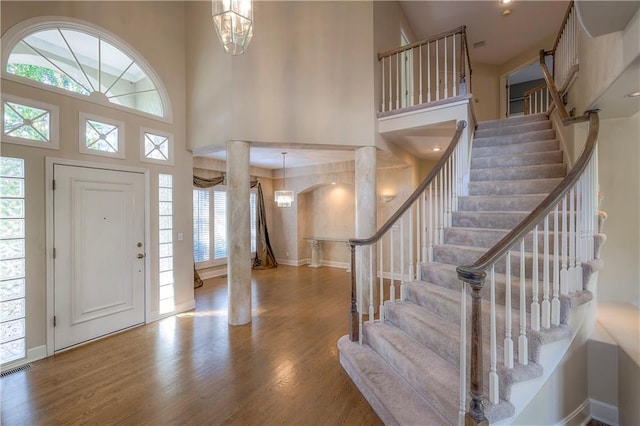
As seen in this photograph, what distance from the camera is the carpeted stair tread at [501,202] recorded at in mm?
2988

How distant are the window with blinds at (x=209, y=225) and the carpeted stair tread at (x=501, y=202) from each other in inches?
183

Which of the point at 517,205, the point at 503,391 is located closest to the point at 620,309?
the point at 517,205

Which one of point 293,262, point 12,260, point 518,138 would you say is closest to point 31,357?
point 12,260

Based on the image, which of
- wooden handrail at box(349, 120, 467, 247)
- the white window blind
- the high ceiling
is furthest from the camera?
the white window blind

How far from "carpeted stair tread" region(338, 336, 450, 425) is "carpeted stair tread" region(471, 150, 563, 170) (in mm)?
2957

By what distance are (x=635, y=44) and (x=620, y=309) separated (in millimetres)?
2639

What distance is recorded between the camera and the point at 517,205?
3094mm

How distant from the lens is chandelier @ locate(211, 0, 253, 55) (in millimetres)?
1966

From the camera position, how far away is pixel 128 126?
12.1 feet

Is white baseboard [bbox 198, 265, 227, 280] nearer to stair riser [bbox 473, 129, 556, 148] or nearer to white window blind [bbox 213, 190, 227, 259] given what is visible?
white window blind [bbox 213, 190, 227, 259]

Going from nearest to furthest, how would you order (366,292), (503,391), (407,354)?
(503,391), (407,354), (366,292)

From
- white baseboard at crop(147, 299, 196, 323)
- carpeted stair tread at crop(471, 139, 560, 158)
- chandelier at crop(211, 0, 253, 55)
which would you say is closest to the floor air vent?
white baseboard at crop(147, 299, 196, 323)

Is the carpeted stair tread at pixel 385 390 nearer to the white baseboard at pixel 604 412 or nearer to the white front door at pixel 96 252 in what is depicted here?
the white baseboard at pixel 604 412

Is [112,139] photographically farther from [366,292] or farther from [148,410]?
[366,292]
